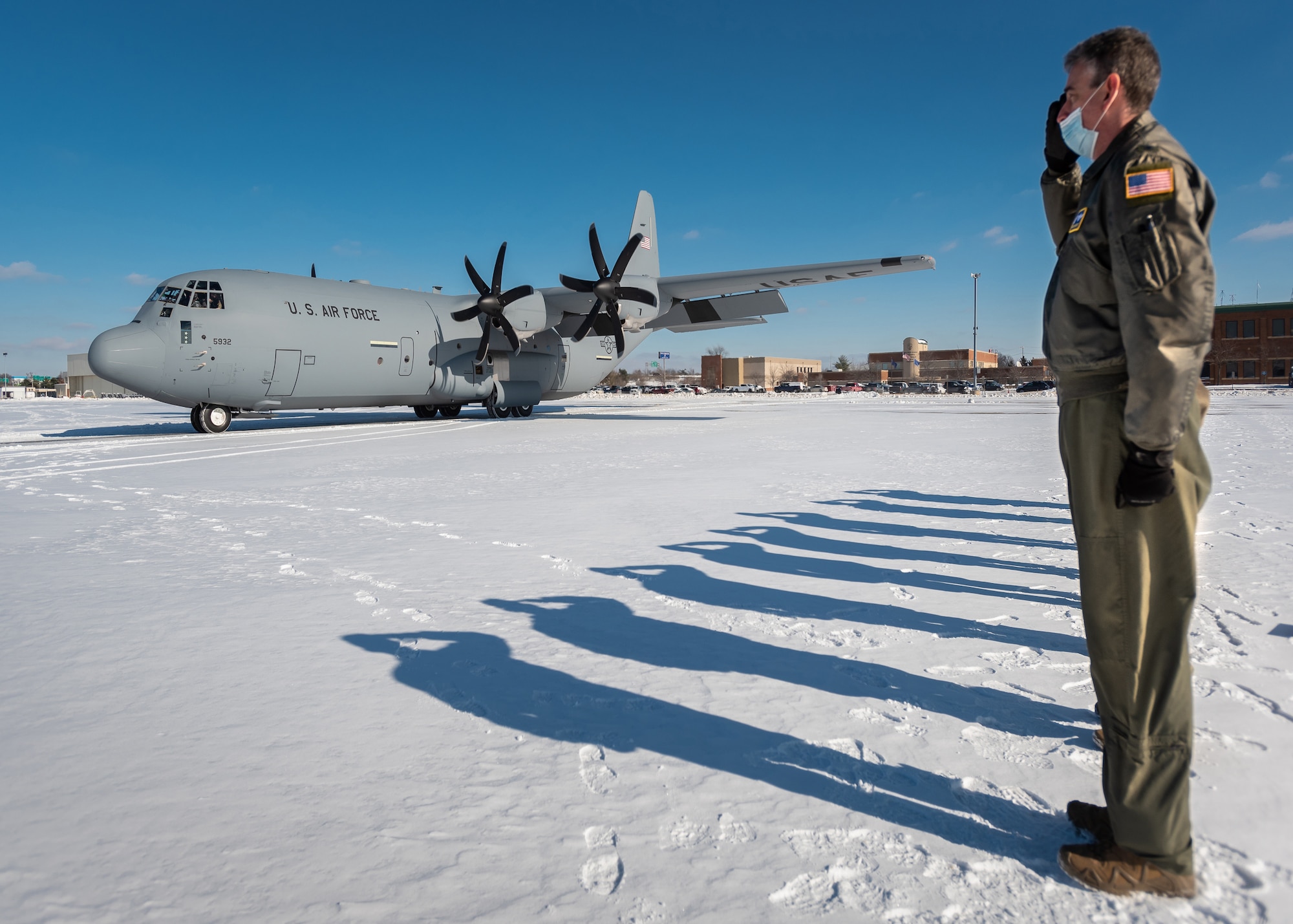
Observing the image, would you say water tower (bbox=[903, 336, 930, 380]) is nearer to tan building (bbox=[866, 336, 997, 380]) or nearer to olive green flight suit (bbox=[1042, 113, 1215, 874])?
tan building (bbox=[866, 336, 997, 380])

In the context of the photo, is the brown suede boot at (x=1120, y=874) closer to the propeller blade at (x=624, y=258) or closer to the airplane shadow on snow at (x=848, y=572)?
the airplane shadow on snow at (x=848, y=572)

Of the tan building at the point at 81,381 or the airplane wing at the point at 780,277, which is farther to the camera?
the tan building at the point at 81,381

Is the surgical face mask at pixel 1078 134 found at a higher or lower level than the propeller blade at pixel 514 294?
lower

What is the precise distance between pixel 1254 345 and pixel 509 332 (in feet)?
244

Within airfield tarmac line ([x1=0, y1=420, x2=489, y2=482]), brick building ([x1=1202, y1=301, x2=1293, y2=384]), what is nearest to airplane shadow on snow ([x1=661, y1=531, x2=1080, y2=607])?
airfield tarmac line ([x1=0, y1=420, x2=489, y2=482])

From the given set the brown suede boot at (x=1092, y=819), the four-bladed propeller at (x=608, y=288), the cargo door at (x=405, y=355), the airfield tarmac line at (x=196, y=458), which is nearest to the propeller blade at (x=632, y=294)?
the four-bladed propeller at (x=608, y=288)

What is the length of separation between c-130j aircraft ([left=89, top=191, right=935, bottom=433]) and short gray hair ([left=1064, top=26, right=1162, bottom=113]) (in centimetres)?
1742

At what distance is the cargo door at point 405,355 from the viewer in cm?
2023

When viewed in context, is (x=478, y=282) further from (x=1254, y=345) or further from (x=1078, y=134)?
(x=1254, y=345)

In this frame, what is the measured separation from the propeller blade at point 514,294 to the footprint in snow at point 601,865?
20.8 meters

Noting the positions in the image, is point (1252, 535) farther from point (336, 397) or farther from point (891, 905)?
point (336, 397)

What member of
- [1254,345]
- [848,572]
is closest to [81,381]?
[848,572]

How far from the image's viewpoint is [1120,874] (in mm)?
1854

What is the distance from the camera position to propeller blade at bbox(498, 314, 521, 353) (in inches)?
858
